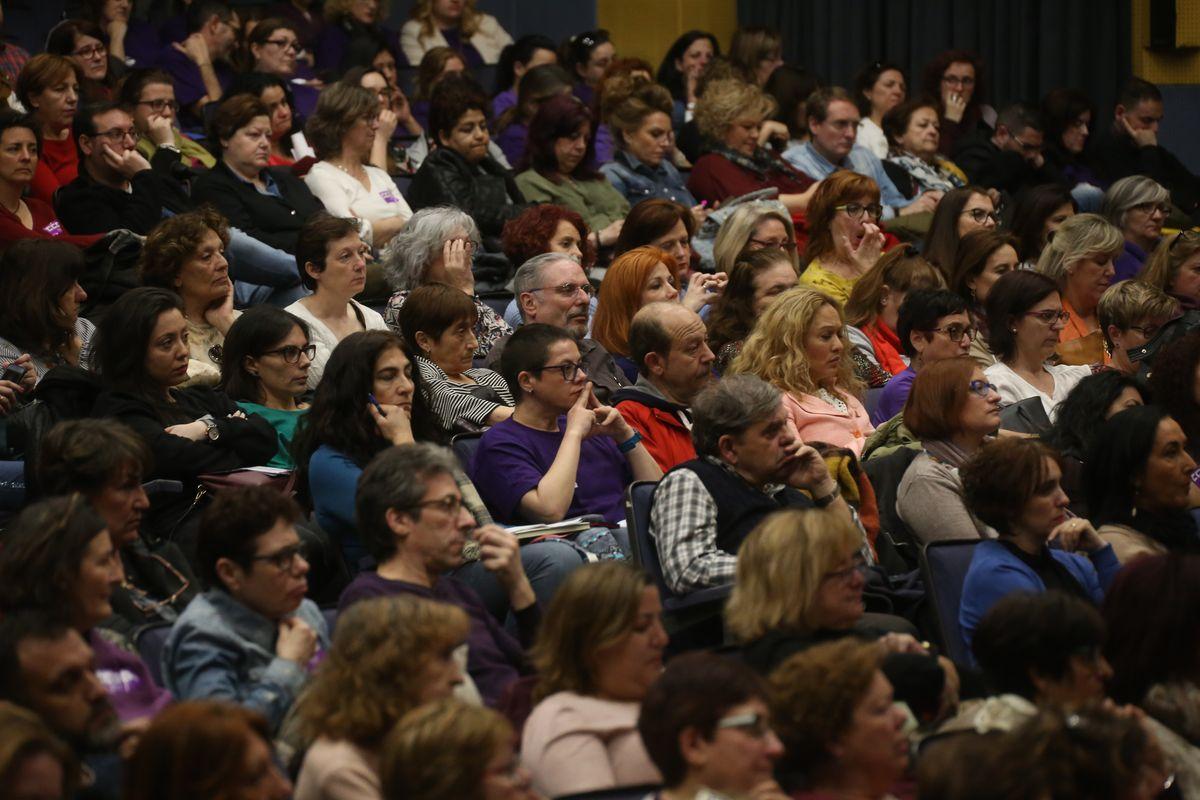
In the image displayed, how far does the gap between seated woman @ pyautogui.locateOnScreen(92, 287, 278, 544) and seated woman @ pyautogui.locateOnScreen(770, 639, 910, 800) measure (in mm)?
1814

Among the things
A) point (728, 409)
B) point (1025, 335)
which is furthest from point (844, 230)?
point (728, 409)

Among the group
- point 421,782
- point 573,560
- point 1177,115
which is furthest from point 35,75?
point 1177,115

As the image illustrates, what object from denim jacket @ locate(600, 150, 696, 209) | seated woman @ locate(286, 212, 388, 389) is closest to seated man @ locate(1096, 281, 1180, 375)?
denim jacket @ locate(600, 150, 696, 209)

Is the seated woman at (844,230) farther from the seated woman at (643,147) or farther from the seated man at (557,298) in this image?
the seated man at (557,298)

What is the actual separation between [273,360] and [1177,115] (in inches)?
244

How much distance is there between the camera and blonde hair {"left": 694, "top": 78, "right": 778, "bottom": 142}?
7598 millimetres

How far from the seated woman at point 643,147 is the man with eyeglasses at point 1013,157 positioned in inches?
62.8

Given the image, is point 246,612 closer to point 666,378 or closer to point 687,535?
point 687,535

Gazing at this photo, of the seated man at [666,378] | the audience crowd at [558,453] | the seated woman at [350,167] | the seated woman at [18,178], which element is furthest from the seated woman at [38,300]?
the seated woman at [350,167]

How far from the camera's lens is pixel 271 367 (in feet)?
15.0

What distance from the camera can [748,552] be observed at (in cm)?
336

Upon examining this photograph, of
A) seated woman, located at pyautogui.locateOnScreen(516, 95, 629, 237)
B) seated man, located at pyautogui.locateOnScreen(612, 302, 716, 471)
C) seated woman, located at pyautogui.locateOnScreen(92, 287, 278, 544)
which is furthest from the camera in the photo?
seated woman, located at pyautogui.locateOnScreen(516, 95, 629, 237)

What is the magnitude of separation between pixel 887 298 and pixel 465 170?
5.69 feet

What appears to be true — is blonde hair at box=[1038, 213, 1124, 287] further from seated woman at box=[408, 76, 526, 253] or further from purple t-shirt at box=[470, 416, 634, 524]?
purple t-shirt at box=[470, 416, 634, 524]
